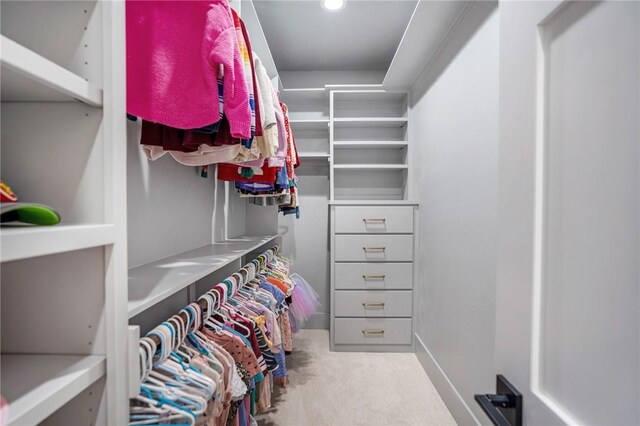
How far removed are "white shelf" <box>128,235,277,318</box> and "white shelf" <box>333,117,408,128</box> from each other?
1.68m

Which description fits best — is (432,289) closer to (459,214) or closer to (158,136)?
(459,214)

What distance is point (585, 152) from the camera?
438 millimetres

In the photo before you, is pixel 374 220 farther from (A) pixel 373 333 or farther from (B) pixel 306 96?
(B) pixel 306 96

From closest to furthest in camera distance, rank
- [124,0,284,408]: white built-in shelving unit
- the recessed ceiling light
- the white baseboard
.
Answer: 1. [124,0,284,408]: white built-in shelving unit
2. the white baseboard
3. the recessed ceiling light

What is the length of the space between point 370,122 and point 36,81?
2.56 metres

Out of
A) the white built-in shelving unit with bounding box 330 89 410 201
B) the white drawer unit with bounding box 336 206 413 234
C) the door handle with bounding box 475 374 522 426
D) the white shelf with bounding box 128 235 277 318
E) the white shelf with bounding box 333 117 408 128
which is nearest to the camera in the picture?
the door handle with bounding box 475 374 522 426

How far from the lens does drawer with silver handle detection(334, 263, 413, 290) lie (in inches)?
100

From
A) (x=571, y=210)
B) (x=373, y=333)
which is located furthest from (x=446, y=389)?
(x=571, y=210)

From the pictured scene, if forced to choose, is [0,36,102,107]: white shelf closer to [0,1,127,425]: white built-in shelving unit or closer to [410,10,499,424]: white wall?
[0,1,127,425]: white built-in shelving unit

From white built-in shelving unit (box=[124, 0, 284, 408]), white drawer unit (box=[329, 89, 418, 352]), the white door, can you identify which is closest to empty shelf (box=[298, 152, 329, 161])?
white drawer unit (box=[329, 89, 418, 352])

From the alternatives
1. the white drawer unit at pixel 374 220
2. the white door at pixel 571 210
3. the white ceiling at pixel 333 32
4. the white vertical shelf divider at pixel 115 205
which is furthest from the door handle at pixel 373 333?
the white ceiling at pixel 333 32

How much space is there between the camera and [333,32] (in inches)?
96.6

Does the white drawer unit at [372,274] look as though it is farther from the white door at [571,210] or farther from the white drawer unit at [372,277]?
the white door at [571,210]

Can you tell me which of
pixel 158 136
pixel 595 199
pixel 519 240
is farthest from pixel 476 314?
pixel 158 136
